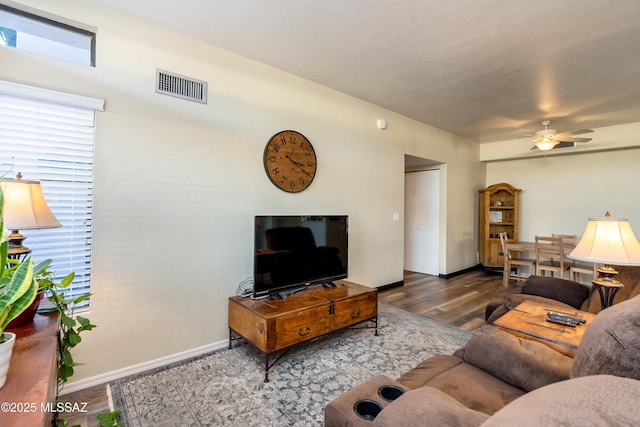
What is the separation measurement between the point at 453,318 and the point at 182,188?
10.6 ft

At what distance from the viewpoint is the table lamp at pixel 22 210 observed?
1389 mm

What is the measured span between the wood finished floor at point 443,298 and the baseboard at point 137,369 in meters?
0.04

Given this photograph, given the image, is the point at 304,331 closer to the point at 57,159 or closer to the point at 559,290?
the point at 57,159

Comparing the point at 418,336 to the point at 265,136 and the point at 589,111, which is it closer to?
the point at 265,136

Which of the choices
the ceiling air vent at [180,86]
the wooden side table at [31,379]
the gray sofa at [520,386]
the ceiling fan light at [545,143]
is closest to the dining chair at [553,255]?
the ceiling fan light at [545,143]

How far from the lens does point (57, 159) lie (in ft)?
→ 6.50

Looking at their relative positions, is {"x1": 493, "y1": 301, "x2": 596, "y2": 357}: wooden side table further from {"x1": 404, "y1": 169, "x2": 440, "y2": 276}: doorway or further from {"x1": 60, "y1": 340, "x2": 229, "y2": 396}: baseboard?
{"x1": 404, "y1": 169, "x2": 440, "y2": 276}: doorway

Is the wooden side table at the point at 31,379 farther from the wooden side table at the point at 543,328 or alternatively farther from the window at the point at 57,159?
the wooden side table at the point at 543,328

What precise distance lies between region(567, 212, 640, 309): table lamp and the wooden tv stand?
1.68 meters

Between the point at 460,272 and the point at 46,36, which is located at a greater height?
the point at 46,36

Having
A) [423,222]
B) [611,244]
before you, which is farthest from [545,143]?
[611,244]

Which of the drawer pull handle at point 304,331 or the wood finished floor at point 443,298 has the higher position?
the drawer pull handle at point 304,331

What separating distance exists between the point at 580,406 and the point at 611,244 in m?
1.87

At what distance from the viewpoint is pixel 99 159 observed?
208 centimetres
